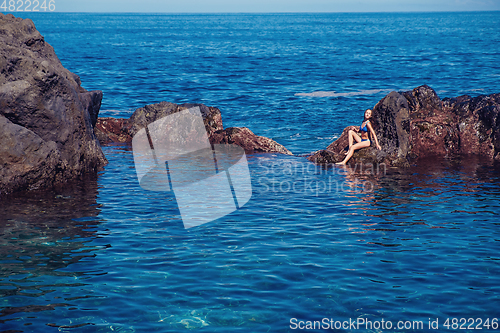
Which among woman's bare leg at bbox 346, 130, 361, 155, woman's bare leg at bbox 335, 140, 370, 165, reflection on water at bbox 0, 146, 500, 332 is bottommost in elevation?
reflection on water at bbox 0, 146, 500, 332

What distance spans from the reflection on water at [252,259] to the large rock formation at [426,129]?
3734 millimetres

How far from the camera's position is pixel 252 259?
400 inches

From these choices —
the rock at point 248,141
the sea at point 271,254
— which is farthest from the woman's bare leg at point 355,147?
the rock at point 248,141

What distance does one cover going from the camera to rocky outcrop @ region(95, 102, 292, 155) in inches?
863

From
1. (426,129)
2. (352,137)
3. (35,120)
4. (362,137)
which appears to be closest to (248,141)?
(352,137)

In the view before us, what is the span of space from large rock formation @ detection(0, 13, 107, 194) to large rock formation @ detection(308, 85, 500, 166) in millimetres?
9204

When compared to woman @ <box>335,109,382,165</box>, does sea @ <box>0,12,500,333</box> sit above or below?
below

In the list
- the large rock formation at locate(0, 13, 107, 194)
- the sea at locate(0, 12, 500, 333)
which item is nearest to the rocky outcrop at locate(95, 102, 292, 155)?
the sea at locate(0, 12, 500, 333)

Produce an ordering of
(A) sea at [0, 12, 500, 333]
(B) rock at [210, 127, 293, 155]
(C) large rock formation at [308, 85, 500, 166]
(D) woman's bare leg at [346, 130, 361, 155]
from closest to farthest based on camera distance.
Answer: (A) sea at [0, 12, 500, 333], (C) large rock formation at [308, 85, 500, 166], (D) woman's bare leg at [346, 130, 361, 155], (B) rock at [210, 127, 293, 155]

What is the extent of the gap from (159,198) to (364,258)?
673cm

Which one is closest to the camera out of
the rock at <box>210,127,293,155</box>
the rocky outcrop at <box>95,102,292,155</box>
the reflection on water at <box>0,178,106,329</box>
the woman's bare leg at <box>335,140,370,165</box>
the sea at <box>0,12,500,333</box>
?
the sea at <box>0,12,500,333</box>

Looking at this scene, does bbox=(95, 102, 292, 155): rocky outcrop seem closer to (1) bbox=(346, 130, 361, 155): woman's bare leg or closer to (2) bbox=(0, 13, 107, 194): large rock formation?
(1) bbox=(346, 130, 361, 155): woman's bare leg

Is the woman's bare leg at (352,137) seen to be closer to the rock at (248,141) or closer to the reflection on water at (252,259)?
the rock at (248,141)

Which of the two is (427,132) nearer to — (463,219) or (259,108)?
(463,219)
